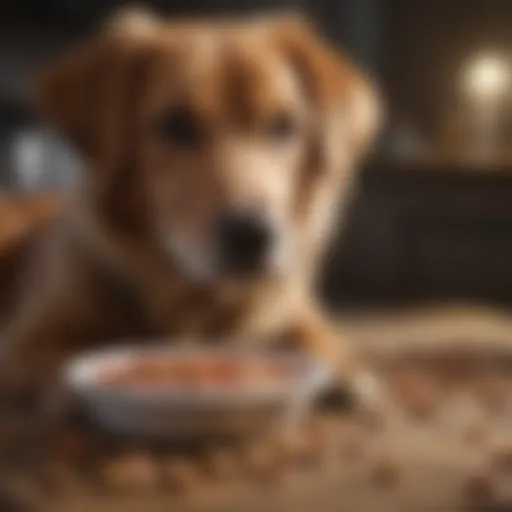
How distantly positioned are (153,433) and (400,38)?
3.95ft

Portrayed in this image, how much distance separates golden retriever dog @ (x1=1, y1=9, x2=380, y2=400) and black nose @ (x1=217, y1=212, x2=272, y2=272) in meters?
0.01

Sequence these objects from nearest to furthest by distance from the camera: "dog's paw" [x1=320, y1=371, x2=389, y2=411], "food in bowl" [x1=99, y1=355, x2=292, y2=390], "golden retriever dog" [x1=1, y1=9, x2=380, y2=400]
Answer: "food in bowl" [x1=99, y1=355, x2=292, y2=390]
"dog's paw" [x1=320, y1=371, x2=389, y2=411]
"golden retriever dog" [x1=1, y1=9, x2=380, y2=400]

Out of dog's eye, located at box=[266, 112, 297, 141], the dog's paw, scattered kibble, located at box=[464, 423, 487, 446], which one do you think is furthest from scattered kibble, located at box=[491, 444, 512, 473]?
dog's eye, located at box=[266, 112, 297, 141]

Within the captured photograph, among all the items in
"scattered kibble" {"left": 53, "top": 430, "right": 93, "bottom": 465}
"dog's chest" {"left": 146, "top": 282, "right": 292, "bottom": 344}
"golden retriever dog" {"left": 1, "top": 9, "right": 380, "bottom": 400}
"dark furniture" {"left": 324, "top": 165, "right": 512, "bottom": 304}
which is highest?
"dark furniture" {"left": 324, "top": 165, "right": 512, "bottom": 304}

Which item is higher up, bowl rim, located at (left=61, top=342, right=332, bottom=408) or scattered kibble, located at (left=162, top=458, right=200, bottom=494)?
bowl rim, located at (left=61, top=342, right=332, bottom=408)

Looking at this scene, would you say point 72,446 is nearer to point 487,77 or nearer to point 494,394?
point 494,394

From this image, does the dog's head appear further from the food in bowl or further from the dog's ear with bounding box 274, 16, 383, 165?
the food in bowl

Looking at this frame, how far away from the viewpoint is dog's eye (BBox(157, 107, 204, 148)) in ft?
3.34

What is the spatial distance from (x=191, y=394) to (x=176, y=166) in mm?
361

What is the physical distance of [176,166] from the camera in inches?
39.9

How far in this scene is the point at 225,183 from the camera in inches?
37.9

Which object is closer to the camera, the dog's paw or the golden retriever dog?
the dog's paw

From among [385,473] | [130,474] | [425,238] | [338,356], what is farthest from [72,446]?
[425,238]

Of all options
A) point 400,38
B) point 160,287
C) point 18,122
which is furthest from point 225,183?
point 400,38
